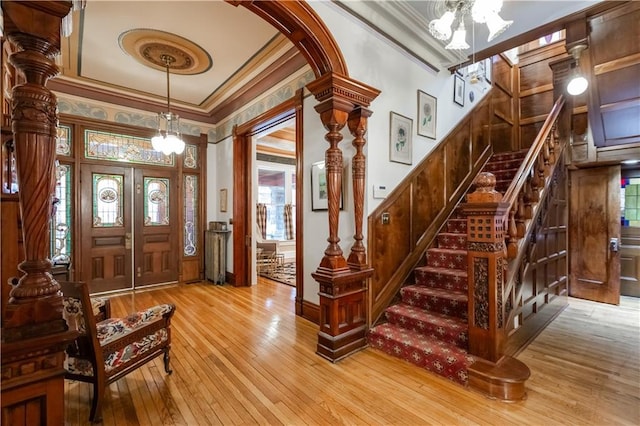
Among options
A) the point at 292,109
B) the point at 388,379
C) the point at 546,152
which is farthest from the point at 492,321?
the point at 292,109

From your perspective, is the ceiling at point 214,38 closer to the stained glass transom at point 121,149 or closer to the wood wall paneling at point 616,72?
the wood wall paneling at point 616,72

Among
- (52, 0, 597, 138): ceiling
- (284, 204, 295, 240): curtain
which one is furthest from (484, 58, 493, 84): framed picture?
(284, 204, 295, 240): curtain

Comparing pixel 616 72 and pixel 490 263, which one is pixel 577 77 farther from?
pixel 490 263

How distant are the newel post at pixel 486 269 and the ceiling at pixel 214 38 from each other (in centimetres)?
207

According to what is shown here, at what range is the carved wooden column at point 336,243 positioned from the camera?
265cm

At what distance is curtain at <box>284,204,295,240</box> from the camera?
842 centimetres

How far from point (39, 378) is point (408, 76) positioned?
12.9ft

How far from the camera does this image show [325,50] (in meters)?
2.60

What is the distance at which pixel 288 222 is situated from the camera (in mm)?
8453

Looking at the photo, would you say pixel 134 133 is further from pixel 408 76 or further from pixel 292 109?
pixel 408 76

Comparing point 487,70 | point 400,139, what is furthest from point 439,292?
point 487,70

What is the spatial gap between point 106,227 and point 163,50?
117 inches

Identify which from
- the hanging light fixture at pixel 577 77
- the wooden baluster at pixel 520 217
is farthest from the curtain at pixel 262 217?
the hanging light fixture at pixel 577 77

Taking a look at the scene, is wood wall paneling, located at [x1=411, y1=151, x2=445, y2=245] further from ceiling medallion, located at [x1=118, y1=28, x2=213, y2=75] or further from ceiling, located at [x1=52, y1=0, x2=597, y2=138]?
ceiling medallion, located at [x1=118, y1=28, x2=213, y2=75]
